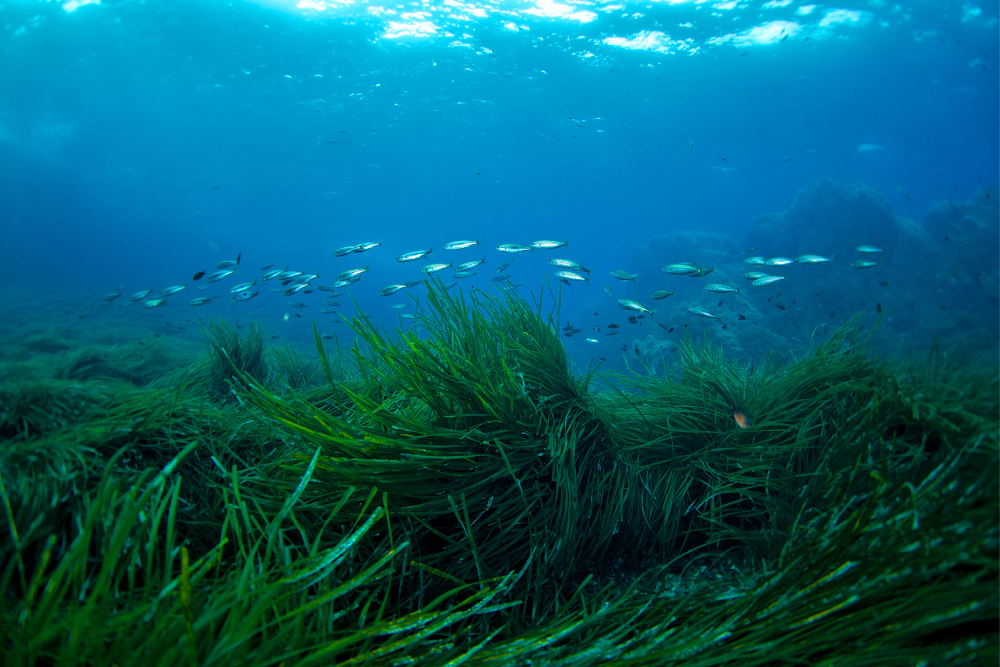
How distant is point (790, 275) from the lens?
19922 millimetres

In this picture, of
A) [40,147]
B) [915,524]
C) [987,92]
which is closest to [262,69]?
[915,524]

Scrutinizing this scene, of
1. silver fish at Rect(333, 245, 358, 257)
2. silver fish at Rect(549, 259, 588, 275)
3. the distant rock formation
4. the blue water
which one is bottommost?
the distant rock formation

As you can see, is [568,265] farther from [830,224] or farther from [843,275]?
[830,224]

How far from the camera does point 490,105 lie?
36.3 metres

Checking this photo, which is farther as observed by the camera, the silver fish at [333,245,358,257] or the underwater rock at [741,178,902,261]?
the underwater rock at [741,178,902,261]

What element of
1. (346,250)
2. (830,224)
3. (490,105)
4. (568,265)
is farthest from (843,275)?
(490,105)

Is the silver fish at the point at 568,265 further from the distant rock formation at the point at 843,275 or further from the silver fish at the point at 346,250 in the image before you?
the distant rock formation at the point at 843,275

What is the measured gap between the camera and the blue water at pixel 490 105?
83.2 ft

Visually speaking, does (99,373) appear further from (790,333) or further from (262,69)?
(262,69)

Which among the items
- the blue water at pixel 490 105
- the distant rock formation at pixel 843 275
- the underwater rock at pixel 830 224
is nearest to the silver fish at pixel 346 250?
the blue water at pixel 490 105

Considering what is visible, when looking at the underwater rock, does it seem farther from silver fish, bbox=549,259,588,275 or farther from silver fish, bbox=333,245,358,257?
silver fish, bbox=333,245,358,257

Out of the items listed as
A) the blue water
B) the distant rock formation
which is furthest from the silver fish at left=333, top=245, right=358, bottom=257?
the distant rock formation

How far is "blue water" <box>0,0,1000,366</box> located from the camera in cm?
2536

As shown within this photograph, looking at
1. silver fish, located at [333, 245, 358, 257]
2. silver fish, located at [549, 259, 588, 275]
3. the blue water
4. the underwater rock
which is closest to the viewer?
silver fish, located at [549, 259, 588, 275]
